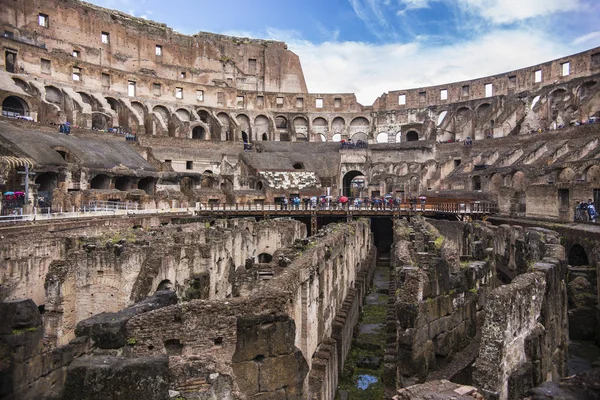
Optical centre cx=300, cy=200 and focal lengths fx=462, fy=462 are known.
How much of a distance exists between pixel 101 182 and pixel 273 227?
2034cm

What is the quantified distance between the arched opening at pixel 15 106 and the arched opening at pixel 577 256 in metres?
42.3

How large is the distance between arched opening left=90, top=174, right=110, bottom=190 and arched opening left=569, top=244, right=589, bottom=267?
30.8 metres

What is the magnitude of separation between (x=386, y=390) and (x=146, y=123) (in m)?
49.3

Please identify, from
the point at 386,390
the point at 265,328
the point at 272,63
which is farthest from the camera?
the point at 272,63

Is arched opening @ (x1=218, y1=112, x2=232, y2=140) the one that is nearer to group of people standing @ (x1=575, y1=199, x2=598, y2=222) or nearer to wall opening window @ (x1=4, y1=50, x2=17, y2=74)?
wall opening window @ (x1=4, y1=50, x2=17, y2=74)

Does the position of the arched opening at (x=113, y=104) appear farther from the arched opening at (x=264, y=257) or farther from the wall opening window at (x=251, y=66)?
the arched opening at (x=264, y=257)

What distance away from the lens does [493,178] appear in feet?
127

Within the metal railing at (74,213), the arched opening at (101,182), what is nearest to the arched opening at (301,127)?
the metal railing at (74,213)

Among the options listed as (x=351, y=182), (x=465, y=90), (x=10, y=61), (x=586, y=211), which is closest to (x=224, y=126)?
Result: (x=351, y=182)

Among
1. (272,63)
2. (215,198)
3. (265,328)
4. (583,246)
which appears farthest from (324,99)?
(265,328)

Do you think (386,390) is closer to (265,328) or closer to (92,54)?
(265,328)

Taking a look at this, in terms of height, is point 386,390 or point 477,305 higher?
point 477,305

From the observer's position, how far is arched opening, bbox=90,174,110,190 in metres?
35.2

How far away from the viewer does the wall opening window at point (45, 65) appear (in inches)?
1864
